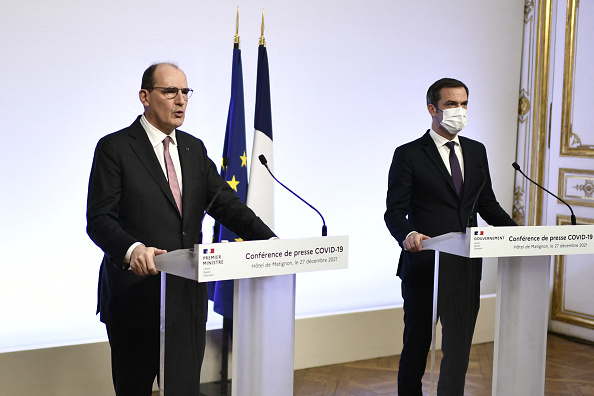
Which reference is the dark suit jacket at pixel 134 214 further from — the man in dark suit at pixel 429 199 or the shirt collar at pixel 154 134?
the man in dark suit at pixel 429 199

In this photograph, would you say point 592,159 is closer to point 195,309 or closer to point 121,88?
point 121,88

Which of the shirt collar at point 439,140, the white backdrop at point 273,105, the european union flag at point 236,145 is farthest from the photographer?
the white backdrop at point 273,105

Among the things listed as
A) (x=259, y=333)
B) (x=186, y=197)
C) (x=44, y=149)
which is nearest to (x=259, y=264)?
(x=259, y=333)

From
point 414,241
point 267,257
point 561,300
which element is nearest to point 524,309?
point 414,241

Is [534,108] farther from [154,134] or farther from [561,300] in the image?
[154,134]

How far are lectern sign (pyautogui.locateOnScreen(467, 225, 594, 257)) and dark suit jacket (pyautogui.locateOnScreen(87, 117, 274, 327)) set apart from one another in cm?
81

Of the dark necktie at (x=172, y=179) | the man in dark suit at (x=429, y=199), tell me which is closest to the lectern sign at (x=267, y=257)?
the dark necktie at (x=172, y=179)

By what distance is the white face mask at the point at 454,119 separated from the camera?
3445 mm

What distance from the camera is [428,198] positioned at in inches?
134

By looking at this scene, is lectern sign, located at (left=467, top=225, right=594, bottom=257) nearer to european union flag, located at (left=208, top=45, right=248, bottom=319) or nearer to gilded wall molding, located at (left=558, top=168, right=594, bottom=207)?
european union flag, located at (left=208, top=45, right=248, bottom=319)

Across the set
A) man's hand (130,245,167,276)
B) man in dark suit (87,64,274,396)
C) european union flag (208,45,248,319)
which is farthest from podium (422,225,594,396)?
european union flag (208,45,248,319)

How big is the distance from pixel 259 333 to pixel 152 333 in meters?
0.52

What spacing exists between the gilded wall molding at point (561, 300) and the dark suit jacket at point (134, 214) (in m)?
3.85

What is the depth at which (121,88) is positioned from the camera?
14.5ft
